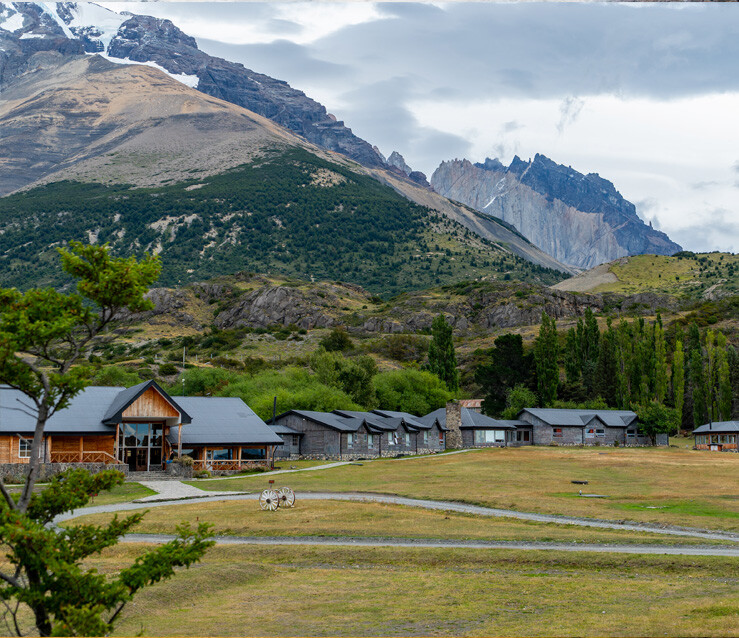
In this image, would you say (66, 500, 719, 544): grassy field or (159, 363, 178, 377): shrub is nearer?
(66, 500, 719, 544): grassy field

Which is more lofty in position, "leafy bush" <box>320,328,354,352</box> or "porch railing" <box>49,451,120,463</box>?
"leafy bush" <box>320,328,354,352</box>

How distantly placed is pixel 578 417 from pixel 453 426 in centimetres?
1692

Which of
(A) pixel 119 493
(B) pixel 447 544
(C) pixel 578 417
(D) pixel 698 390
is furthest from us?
(D) pixel 698 390

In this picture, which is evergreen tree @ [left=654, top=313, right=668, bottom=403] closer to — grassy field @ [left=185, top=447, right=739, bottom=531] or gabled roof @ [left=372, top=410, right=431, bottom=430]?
grassy field @ [left=185, top=447, right=739, bottom=531]

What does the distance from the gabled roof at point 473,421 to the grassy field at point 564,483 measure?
56.6 ft

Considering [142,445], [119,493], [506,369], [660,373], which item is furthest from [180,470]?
[660,373]

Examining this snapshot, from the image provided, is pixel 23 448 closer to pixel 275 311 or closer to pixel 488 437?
pixel 488 437

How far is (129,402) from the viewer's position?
5231cm

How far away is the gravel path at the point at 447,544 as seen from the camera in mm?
22672

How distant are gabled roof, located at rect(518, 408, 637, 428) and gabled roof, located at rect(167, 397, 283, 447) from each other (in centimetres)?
4341

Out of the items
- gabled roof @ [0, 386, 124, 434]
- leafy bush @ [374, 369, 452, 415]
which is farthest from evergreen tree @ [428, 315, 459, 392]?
gabled roof @ [0, 386, 124, 434]

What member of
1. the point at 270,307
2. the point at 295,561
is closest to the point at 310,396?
the point at 295,561

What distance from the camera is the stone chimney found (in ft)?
294

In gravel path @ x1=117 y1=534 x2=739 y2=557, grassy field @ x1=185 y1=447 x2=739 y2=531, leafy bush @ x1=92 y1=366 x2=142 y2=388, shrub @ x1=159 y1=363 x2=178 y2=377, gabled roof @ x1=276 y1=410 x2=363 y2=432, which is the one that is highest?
shrub @ x1=159 y1=363 x2=178 y2=377
